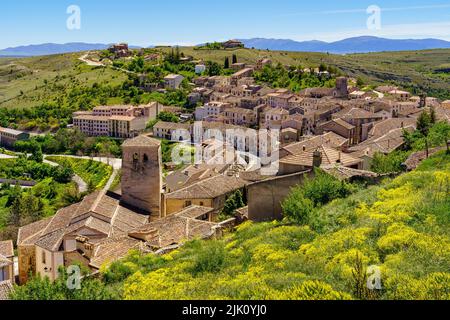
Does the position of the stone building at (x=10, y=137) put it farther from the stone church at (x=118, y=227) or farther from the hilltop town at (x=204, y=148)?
the stone church at (x=118, y=227)

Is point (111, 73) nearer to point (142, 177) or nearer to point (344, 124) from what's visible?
point (344, 124)

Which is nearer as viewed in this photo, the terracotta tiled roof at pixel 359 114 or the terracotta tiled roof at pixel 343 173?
the terracotta tiled roof at pixel 343 173

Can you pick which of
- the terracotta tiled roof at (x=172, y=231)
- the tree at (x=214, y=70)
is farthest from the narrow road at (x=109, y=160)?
the terracotta tiled roof at (x=172, y=231)

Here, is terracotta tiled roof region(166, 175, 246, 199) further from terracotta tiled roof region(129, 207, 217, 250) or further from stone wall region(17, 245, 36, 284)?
stone wall region(17, 245, 36, 284)

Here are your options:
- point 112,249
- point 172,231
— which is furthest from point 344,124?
point 112,249

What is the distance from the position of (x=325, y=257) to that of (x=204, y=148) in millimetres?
55388

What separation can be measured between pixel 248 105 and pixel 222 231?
65.8 m

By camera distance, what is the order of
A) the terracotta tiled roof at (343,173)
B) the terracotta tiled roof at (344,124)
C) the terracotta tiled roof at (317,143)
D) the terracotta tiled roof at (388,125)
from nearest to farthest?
1. the terracotta tiled roof at (343,173)
2. the terracotta tiled roof at (317,143)
3. the terracotta tiled roof at (388,125)
4. the terracotta tiled roof at (344,124)

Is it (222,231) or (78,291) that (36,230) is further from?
(78,291)

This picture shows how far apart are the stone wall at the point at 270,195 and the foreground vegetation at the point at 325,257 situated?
5.84 feet

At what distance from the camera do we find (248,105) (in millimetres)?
89062

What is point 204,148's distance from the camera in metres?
68.4

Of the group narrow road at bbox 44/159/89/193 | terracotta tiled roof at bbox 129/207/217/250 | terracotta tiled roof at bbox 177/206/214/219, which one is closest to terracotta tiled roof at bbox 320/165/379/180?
terracotta tiled roof at bbox 129/207/217/250

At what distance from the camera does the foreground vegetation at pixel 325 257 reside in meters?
10.7
